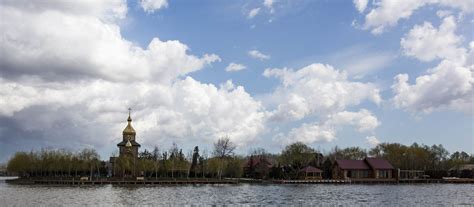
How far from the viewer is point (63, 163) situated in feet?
384

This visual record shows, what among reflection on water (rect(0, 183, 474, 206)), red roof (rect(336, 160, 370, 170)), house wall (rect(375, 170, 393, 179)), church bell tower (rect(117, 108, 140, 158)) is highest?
church bell tower (rect(117, 108, 140, 158))

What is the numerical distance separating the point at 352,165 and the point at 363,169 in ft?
8.78

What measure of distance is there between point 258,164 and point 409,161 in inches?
1650

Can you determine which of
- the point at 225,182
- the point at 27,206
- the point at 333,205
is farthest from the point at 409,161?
the point at 27,206

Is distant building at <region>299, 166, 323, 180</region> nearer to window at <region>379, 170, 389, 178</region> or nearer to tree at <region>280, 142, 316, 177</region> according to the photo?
tree at <region>280, 142, 316, 177</region>

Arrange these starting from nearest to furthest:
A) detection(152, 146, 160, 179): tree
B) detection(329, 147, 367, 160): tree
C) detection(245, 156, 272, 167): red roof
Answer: detection(152, 146, 160, 179): tree, detection(245, 156, 272, 167): red roof, detection(329, 147, 367, 160): tree

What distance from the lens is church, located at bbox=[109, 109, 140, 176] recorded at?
110375 mm

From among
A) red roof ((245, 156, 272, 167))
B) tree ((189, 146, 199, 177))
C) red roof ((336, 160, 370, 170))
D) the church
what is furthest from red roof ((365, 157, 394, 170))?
the church

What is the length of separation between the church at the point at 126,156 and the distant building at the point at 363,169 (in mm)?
44940

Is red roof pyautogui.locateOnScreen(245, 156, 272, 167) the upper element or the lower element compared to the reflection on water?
upper

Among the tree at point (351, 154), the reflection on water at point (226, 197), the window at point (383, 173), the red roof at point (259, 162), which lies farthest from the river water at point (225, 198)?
the tree at point (351, 154)

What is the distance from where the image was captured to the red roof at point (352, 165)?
124537 millimetres

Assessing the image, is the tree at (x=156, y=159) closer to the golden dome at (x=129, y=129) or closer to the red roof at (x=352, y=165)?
the golden dome at (x=129, y=129)

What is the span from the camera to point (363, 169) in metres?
126
